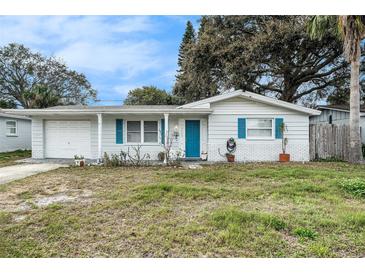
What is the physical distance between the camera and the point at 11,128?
55.5 feet

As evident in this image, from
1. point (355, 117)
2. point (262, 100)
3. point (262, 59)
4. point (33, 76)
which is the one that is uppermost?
point (33, 76)

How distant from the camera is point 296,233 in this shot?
142 inches

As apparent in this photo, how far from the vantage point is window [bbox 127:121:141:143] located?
1260 centimetres

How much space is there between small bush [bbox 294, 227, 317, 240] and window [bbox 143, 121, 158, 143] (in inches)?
372

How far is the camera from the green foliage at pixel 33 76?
2677cm

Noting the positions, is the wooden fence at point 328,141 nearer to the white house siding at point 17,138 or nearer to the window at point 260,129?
the window at point 260,129

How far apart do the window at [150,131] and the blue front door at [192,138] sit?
148 cm

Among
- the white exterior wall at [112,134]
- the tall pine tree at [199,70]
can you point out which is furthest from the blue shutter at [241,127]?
the tall pine tree at [199,70]

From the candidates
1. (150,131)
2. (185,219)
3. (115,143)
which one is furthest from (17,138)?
(185,219)

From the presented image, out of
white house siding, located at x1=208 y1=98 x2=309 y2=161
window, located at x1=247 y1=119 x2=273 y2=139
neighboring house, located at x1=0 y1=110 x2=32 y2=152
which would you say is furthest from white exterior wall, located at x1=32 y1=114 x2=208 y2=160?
neighboring house, located at x1=0 y1=110 x2=32 y2=152

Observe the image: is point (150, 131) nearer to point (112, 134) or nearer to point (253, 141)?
point (112, 134)

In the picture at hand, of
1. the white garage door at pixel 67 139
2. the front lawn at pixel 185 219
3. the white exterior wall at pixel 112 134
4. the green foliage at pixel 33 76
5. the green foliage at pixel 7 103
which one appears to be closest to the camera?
the front lawn at pixel 185 219

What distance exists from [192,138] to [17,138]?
12.2 metres
